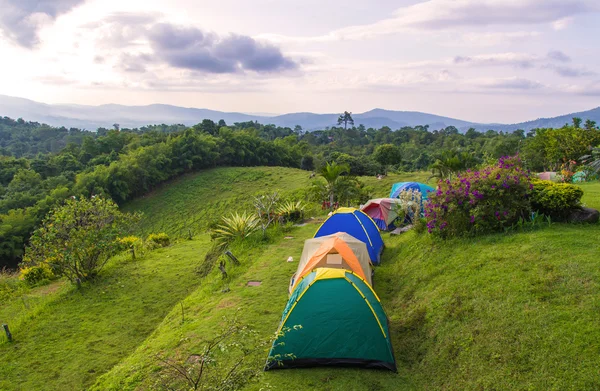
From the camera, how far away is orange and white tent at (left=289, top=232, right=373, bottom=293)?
28.5ft

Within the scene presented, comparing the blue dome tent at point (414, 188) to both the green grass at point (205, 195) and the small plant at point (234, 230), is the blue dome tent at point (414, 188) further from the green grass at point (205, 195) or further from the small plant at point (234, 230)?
the green grass at point (205, 195)

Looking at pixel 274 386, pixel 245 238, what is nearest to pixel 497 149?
pixel 245 238

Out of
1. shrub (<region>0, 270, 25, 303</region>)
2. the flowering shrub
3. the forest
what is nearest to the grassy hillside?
shrub (<region>0, 270, 25, 303</region>)

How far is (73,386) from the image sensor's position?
787 cm

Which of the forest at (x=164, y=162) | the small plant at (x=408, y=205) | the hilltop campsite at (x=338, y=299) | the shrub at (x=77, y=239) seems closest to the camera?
the hilltop campsite at (x=338, y=299)

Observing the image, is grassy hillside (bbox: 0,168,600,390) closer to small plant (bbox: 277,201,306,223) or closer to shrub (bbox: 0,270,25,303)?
shrub (bbox: 0,270,25,303)

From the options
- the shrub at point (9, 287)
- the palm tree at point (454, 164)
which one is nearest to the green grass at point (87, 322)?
the shrub at point (9, 287)

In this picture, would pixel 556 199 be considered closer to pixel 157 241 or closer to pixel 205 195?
pixel 157 241

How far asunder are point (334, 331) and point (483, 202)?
5.10m

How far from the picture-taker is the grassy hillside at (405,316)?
542 centimetres

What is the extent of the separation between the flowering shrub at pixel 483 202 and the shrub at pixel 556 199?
9.4 inches

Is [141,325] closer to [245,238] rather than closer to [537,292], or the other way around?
[245,238]

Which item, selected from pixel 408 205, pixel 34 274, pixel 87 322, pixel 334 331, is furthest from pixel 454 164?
pixel 34 274

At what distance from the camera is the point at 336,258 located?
8750 millimetres
